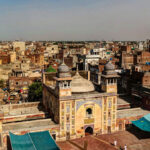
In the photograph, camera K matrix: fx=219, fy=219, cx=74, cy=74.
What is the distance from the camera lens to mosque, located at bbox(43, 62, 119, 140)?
66.7 feet

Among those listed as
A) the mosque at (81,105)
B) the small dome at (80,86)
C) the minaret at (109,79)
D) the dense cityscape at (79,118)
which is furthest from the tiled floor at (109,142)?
the small dome at (80,86)

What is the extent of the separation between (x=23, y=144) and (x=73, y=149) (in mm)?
4235

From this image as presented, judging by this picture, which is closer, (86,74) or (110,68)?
(110,68)

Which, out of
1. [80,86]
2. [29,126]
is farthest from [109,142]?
[29,126]

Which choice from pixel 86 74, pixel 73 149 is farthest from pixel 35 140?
pixel 86 74

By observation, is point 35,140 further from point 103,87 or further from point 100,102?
point 103,87

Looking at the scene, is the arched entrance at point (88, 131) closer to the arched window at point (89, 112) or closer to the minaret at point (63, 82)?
the arched window at point (89, 112)

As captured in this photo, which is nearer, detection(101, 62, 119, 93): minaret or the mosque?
the mosque

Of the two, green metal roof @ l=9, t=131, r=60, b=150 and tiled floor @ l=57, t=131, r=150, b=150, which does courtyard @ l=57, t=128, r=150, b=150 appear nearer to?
tiled floor @ l=57, t=131, r=150, b=150

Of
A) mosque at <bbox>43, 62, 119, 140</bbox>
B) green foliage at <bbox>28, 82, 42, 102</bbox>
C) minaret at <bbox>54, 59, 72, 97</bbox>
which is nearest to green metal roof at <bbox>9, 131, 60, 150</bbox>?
mosque at <bbox>43, 62, 119, 140</bbox>

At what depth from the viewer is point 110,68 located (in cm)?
2205

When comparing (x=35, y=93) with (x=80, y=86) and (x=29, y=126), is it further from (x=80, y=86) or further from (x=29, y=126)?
(x=29, y=126)

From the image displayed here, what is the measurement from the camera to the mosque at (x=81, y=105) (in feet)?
66.7

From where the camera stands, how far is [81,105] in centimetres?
2080
